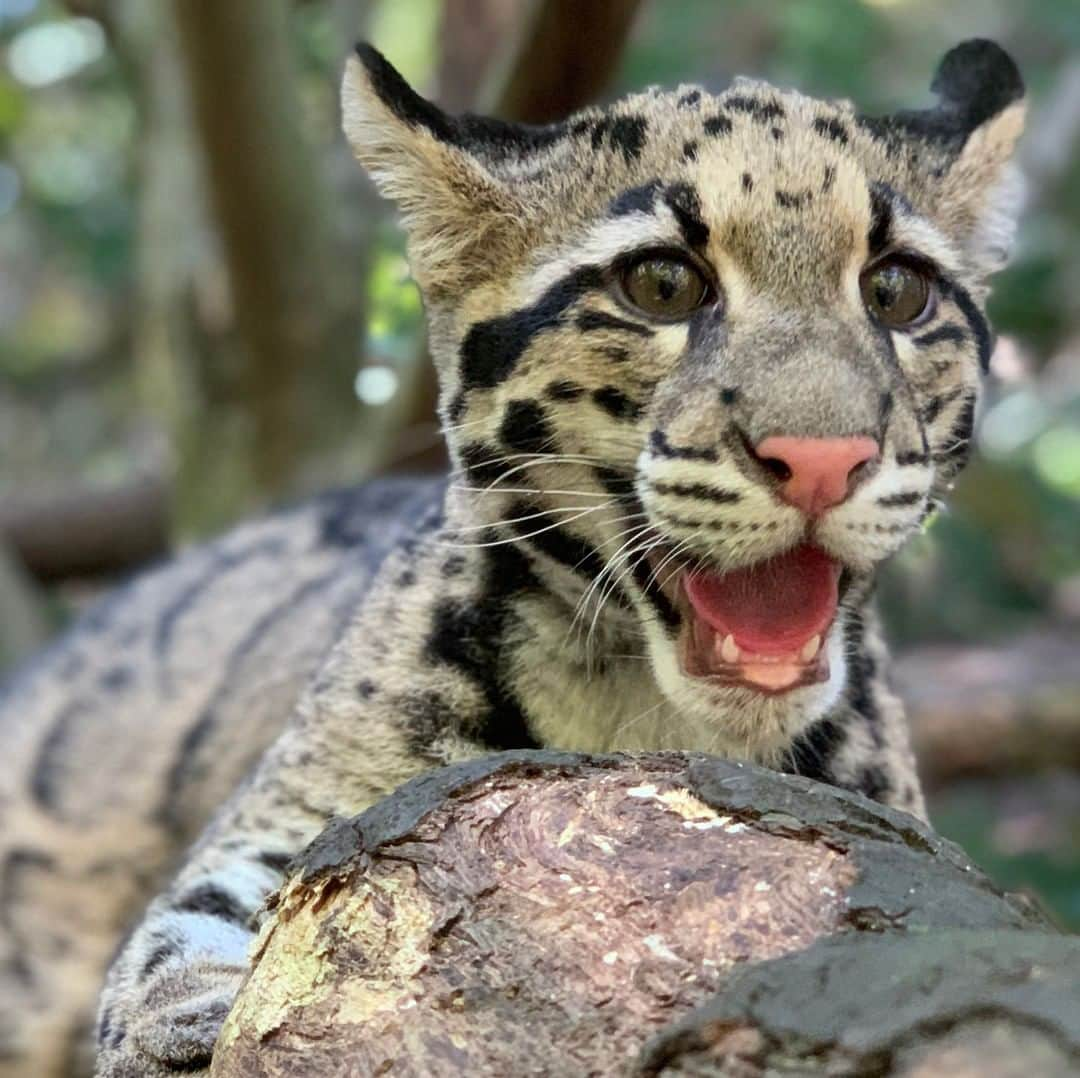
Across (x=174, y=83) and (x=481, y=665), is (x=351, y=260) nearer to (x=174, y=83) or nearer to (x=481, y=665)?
(x=174, y=83)

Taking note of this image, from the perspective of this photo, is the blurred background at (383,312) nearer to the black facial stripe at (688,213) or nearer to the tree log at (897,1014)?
the black facial stripe at (688,213)

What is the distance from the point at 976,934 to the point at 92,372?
14.4 metres

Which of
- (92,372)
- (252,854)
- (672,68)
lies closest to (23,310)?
(92,372)

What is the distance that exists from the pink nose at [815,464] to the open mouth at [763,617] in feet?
0.45

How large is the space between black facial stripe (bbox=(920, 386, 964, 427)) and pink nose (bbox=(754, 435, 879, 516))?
48 centimetres

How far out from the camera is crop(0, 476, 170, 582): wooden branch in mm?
10219

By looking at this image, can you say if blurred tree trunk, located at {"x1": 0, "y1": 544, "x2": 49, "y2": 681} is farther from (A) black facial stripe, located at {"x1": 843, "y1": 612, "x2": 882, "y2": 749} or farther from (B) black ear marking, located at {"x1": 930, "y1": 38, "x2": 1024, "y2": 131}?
(B) black ear marking, located at {"x1": 930, "y1": 38, "x2": 1024, "y2": 131}

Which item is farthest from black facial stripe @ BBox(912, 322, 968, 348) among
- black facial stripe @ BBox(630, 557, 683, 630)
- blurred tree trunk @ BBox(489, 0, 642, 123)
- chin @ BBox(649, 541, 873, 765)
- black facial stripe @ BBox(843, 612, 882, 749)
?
blurred tree trunk @ BBox(489, 0, 642, 123)

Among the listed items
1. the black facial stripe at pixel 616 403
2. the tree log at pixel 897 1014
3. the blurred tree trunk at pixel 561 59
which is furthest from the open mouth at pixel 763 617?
the blurred tree trunk at pixel 561 59

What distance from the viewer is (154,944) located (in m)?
3.44

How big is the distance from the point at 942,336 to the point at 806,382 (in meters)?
0.63

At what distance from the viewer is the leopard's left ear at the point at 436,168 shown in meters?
3.70

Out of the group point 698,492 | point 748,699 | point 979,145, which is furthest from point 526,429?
point 979,145

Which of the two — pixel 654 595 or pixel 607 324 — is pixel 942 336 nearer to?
pixel 607 324
